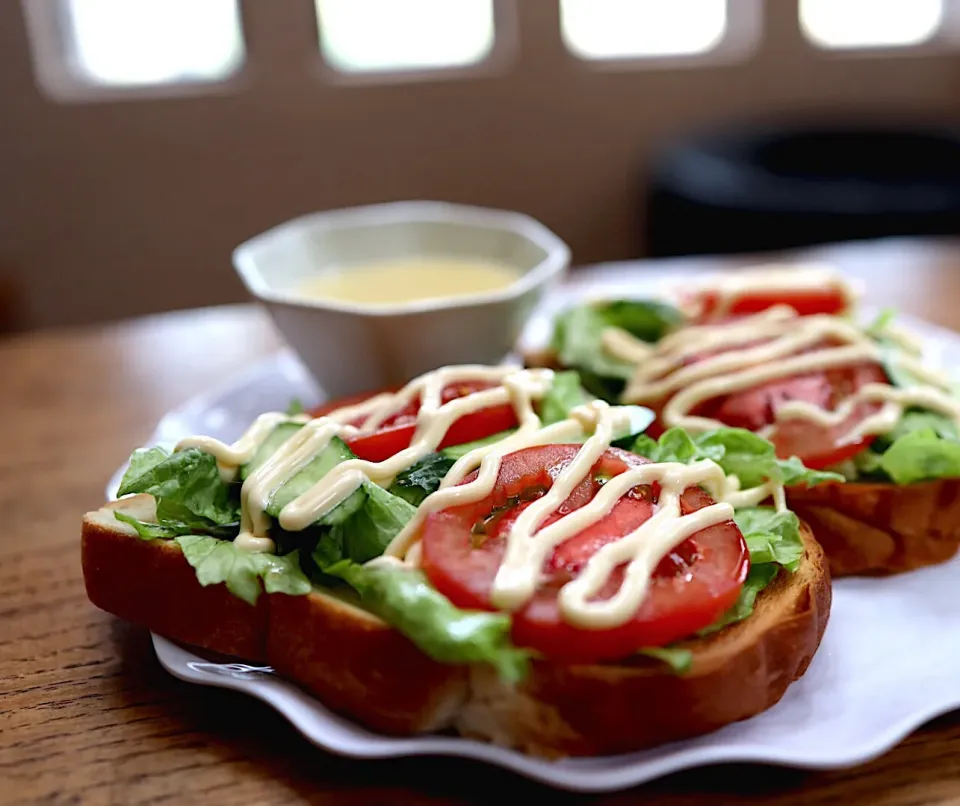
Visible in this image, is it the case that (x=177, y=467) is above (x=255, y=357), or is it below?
above

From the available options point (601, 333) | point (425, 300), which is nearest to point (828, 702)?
point (601, 333)

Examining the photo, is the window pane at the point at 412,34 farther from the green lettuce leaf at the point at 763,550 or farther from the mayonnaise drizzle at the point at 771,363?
the green lettuce leaf at the point at 763,550

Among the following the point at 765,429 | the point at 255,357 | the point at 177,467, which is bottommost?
the point at 255,357

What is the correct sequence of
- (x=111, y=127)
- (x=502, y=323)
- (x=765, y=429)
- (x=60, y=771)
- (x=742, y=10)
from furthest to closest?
(x=742, y=10) → (x=111, y=127) → (x=502, y=323) → (x=765, y=429) → (x=60, y=771)

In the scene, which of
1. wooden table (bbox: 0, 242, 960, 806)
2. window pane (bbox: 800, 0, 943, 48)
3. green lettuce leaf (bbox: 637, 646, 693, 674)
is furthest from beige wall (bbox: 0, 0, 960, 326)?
green lettuce leaf (bbox: 637, 646, 693, 674)

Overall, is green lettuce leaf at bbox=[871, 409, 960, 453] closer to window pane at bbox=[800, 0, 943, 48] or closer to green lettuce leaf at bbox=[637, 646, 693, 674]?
green lettuce leaf at bbox=[637, 646, 693, 674]

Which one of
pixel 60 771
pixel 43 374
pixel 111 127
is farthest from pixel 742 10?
pixel 60 771

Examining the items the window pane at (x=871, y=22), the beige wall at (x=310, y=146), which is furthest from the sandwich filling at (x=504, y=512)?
the window pane at (x=871, y=22)

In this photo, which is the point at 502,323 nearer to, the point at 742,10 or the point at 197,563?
the point at 197,563
